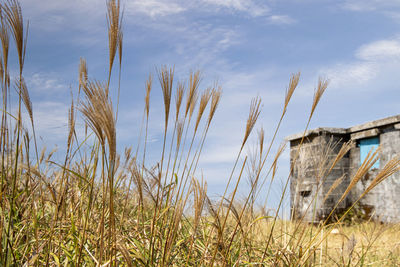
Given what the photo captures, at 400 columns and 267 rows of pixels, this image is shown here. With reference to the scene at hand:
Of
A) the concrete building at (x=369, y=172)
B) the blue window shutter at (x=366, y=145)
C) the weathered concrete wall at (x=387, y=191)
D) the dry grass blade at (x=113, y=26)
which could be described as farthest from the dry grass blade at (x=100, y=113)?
the blue window shutter at (x=366, y=145)

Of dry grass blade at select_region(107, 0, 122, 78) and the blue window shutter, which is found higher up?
dry grass blade at select_region(107, 0, 122, 78)

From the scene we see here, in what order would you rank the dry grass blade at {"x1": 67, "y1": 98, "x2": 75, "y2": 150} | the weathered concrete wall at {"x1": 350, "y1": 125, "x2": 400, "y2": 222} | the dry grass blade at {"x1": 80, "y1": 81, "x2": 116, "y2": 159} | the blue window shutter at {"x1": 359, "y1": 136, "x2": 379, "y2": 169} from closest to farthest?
the dry grass blade at {"x1": 80, "y1": 81, "x2": 116, "y2": 159} < the dry grass blade at {"x1": 67, "y1": 98, "x2": 75, "y2": 150} < the weathered concrete wall at {"x1": 350, "y1": 125, "x2": 400, "y2": 222} < the blue window shutter at {"x1": 359, "y1": 136, "x2": 379, "y2": 169}

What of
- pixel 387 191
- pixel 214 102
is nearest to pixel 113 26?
pixel 214 102

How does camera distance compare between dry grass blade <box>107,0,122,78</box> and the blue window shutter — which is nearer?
dry grass blade <box>107,0,122,78</box>

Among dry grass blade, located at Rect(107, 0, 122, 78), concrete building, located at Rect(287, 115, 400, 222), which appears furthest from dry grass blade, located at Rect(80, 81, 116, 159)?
concrete building, located at Rect(287, 115, 400, 222)

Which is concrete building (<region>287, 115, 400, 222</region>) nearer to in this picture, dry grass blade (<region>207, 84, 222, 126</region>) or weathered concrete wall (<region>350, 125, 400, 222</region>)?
weathered concrete wall (<region>350, 125, 400, 222</region>)


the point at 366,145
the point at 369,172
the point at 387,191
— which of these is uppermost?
the point at 366,145

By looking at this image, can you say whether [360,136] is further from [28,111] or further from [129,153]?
[28,111]

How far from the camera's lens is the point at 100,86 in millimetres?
1085

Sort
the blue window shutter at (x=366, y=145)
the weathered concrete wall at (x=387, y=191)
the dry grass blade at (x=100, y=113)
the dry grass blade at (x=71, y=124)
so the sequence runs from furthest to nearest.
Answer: the blue window shutter at (x=366, y=145) < the weathered concrete wall at (x=387, y=191) < the dry grass blade at (x=71, y=124) < the dry grass blade at (x=100, y=113)

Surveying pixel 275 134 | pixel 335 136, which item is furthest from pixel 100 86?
pixel 335 136

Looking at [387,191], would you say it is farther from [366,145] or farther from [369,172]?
[366,145]

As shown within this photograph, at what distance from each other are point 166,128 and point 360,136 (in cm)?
814

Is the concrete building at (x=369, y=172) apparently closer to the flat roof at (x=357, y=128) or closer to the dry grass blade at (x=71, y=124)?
the flat roof at (x=357, y=128)
